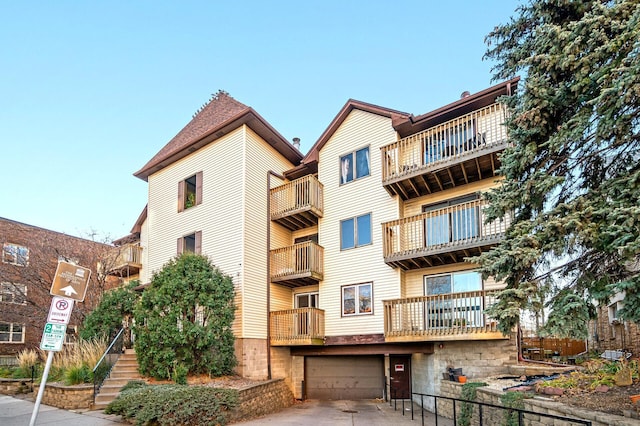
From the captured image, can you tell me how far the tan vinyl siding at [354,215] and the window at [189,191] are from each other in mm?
4933

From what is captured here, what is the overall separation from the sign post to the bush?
3.90 m

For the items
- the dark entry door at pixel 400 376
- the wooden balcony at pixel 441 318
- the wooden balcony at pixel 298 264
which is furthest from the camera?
the wooden balcony at pixel 298 264

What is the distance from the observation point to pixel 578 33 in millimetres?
6762

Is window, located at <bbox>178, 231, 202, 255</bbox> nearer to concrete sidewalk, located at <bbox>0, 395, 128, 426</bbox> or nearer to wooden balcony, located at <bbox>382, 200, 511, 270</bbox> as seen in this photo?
concrete sidewalk, located at <bbox>0, 395, 128, 426</bbox>

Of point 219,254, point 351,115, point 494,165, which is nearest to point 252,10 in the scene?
point 351,115

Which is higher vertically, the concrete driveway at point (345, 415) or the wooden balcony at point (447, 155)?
the wooden balcony at point (447, 155)

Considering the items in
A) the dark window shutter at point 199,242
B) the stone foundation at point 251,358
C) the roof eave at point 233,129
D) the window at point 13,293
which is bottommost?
the stone foundation at point 251,358

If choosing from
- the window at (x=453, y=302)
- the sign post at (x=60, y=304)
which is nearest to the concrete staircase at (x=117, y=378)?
the sign post at (x=60, y=304)

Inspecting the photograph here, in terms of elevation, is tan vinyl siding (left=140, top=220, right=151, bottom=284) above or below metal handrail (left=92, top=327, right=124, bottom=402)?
above

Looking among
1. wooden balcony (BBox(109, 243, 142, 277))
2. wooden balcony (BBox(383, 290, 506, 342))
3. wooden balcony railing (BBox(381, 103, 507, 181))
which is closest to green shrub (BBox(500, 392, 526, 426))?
wooden balcony (BBox(383, 290, 506, 342))

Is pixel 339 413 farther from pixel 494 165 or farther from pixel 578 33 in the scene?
pixel 578 33

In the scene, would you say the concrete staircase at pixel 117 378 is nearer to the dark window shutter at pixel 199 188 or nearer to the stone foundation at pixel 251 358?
the stone foundation at pixel 251 358

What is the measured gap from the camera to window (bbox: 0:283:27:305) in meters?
21.8

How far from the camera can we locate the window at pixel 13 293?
71.4 feet
